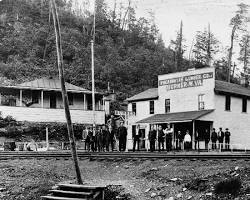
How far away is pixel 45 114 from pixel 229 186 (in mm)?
30540

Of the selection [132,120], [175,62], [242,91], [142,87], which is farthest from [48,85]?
[175,62]

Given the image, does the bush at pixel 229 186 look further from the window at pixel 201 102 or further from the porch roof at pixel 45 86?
the porch roof at pixel 45 86

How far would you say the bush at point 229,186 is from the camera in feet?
38.1

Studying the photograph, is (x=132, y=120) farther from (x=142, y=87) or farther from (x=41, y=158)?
(x=142, y=87)

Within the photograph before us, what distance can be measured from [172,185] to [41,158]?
8.92 meters

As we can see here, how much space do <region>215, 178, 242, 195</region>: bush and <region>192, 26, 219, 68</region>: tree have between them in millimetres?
71971

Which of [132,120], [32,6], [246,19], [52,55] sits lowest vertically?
[132,120]

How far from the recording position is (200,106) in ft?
116

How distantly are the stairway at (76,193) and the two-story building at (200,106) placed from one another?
1940 cm

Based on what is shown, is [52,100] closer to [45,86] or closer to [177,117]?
[45,86]

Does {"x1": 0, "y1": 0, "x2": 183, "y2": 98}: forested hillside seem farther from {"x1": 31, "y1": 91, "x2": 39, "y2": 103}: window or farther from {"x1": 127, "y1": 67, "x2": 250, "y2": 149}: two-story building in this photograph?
{"x1": 127, "y1": 67, "x2": 250, "y2": 149}: two-story building

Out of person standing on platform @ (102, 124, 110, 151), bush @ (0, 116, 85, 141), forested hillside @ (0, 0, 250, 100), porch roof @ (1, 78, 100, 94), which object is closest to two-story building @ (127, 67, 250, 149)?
bush @ (0, 116, 85, 141)

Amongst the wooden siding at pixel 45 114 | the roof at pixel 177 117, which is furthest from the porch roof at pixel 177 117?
the wooden siding at pixel 45 114

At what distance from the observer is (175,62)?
81.9 metres
